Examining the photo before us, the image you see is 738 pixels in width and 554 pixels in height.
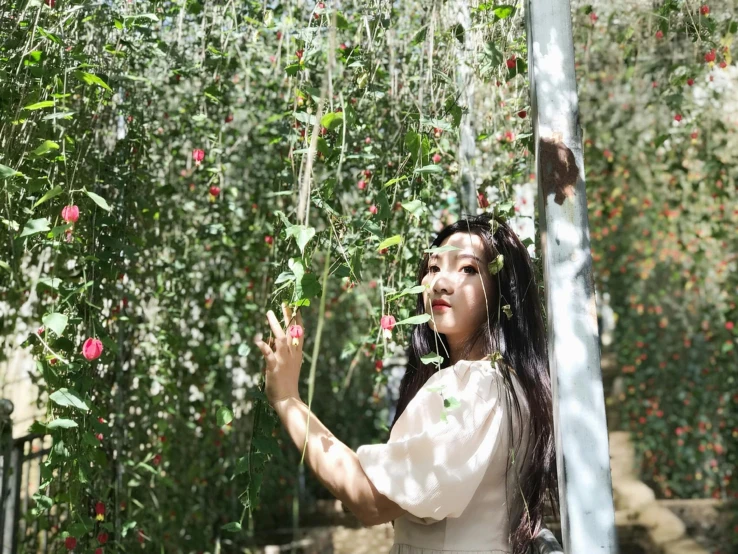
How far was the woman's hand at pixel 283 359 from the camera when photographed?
1388 millimetres

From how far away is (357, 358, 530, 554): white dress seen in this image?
4.16ft

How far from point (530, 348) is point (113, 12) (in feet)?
3.67

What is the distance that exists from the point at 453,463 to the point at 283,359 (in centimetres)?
36

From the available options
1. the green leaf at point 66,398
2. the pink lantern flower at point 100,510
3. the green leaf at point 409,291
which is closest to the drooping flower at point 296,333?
the green leaf at point 409,291

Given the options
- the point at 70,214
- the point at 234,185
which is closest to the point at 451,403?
the point at 70,214

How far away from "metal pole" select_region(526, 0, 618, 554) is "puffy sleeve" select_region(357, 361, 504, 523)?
0.21 metres

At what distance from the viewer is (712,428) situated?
474cm

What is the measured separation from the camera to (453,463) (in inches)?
50.2

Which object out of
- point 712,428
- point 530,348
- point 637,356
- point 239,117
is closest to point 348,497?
point 530,348

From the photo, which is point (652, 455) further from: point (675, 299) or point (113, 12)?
point (113, 12)

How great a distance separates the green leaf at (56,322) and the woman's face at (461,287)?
26.5 inches

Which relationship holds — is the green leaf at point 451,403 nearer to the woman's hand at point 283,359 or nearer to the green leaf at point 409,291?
the green leaf at point 409,291

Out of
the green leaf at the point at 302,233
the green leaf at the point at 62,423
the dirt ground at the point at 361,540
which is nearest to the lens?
the green leaf at the point at 302,233

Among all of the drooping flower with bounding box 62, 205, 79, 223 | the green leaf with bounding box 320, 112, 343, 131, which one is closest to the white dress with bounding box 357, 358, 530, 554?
the green leaf with bounding box 320, 112, 343, 131
